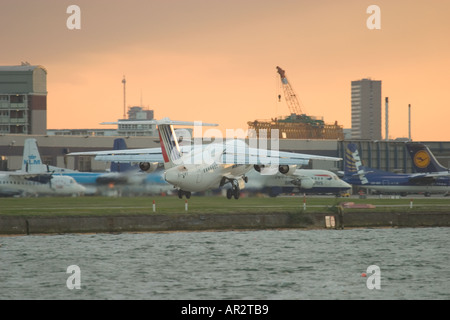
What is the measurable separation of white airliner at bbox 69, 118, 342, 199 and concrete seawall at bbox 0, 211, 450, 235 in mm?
10553

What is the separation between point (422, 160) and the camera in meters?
106

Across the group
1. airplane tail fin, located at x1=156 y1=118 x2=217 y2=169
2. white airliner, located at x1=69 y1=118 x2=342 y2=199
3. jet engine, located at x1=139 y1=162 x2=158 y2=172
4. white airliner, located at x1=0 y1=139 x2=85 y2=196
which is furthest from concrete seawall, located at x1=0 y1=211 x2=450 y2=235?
white airliner, located at x1=0 y1=139 x2=85 y2=196

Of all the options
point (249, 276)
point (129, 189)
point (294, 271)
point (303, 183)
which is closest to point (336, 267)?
point (294, 271)

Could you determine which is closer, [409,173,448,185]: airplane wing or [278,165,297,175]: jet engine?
[278,165,297,175]: jet engine

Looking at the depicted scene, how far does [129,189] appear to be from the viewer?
82812 mm

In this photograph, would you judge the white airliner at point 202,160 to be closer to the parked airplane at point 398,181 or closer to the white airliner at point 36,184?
the white airliner at point 36,184

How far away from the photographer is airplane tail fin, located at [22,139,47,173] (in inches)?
3575

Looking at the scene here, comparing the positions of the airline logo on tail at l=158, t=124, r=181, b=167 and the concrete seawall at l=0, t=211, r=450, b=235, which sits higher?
the airline logo on tail at l=158, t=124, r=181, b=167

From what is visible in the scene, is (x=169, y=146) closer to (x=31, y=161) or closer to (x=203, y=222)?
(x=203, y=222)

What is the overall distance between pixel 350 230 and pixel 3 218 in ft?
90.8

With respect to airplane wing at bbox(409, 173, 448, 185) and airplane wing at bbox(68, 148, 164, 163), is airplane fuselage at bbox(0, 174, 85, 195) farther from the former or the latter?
airplane wing at bbox(409, 173, 448, 185)

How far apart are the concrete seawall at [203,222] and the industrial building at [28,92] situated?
14395cm

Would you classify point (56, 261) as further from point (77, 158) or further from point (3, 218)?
point (77, 158)

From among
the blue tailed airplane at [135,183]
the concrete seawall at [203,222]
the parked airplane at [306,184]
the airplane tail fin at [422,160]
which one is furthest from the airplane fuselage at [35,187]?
the airplane tail fin at [422,160]
